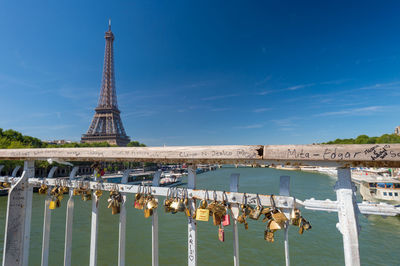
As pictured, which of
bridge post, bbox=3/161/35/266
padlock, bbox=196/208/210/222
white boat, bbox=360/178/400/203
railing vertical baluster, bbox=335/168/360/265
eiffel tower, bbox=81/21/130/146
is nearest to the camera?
railing vertical baluster, bbox=335/168/360/265

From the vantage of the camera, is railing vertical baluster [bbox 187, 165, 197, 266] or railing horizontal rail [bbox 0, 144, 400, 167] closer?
railing horizontal rail [bbox 0, 144, 400, 167]

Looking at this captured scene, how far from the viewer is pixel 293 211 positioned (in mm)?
1164

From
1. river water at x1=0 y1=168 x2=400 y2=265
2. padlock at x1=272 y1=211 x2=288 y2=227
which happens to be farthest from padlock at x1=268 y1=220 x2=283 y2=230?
river water at x1=0 y1=168 x2=400 y2=265

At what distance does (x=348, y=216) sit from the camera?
1051 mm

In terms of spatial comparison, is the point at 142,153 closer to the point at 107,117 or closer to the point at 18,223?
the point at 18,223

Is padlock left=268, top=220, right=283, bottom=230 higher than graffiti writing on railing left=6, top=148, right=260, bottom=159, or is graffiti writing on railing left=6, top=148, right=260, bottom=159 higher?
graffiti writing on railing left=6, top=148, right=260, bottom=159

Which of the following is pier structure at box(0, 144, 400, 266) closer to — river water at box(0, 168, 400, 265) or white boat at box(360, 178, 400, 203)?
river water at box(0, 168, 400, 265)

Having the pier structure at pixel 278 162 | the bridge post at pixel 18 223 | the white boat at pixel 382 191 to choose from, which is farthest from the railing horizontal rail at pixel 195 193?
the white boat at pixel 382 191

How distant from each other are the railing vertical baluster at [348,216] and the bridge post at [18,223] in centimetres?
258

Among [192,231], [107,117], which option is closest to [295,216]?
[192,231]

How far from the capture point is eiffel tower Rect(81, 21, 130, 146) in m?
59.6

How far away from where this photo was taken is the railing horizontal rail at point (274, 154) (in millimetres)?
897

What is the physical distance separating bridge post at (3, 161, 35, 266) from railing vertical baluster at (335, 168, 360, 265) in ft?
8.47

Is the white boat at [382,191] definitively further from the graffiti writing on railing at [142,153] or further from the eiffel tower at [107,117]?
the eiffel tower at [107,117]
